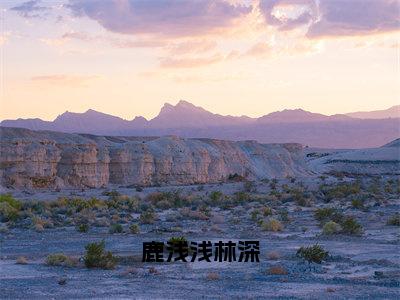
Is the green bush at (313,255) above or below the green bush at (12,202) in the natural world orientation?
above

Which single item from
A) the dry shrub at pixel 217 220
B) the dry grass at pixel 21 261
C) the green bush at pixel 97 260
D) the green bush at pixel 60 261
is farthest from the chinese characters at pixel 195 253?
the dry shrub at pixel 217 220

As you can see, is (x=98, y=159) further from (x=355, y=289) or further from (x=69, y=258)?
(x=355, y=289)

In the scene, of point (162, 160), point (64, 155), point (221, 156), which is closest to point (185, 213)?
point (64, 155)

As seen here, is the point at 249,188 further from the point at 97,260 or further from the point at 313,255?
the point at 97,260

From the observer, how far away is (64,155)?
5819 cm

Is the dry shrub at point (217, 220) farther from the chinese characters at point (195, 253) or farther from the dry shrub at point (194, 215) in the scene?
the chinese characters at point (195, 253)

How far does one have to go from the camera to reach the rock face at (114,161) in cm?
5391

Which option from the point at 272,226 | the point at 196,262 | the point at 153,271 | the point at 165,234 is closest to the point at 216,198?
the point at 272,226

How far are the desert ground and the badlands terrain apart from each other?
0.10 feet

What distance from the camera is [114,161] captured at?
63.6 metres

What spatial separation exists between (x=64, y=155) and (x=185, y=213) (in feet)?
91.4

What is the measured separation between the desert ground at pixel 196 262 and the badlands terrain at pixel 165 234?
3 centimetres

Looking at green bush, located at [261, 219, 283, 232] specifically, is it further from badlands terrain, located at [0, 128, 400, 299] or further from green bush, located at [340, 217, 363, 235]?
green bush, located at [340, 217, 363, 235]

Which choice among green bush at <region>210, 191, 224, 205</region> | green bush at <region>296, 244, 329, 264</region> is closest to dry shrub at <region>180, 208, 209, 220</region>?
green bush at <region>210, 191, 224, 205</region>
